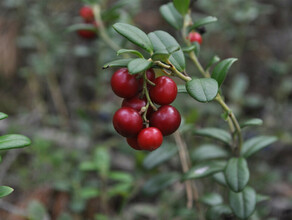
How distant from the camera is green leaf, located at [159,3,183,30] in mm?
1607

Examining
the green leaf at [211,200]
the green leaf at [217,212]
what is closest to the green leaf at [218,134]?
the green leaf at [217,212]

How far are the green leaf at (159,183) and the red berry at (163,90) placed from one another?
3.38 ft

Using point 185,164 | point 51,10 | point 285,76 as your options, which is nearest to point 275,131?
point 285,76

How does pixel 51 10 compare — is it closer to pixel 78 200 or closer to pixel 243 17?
pixel 243 17

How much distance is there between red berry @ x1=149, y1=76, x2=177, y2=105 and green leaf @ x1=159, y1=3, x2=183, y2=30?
0.65 metres

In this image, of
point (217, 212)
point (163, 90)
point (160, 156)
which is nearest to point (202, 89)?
point (163, 90)

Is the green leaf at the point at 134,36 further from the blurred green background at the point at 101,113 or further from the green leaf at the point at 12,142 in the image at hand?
the blurred green background at the point at 101,113

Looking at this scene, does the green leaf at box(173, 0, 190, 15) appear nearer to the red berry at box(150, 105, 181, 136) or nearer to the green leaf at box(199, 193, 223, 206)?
the red berry at box(150, 105, 181, 136)

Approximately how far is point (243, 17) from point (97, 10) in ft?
5.60

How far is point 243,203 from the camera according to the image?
1456 mm

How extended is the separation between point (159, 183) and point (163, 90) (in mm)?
1101

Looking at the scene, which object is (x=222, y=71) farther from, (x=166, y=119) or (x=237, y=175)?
(x=237, y=175)

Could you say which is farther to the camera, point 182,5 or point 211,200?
point 211,200

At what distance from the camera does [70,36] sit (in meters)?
4.92
